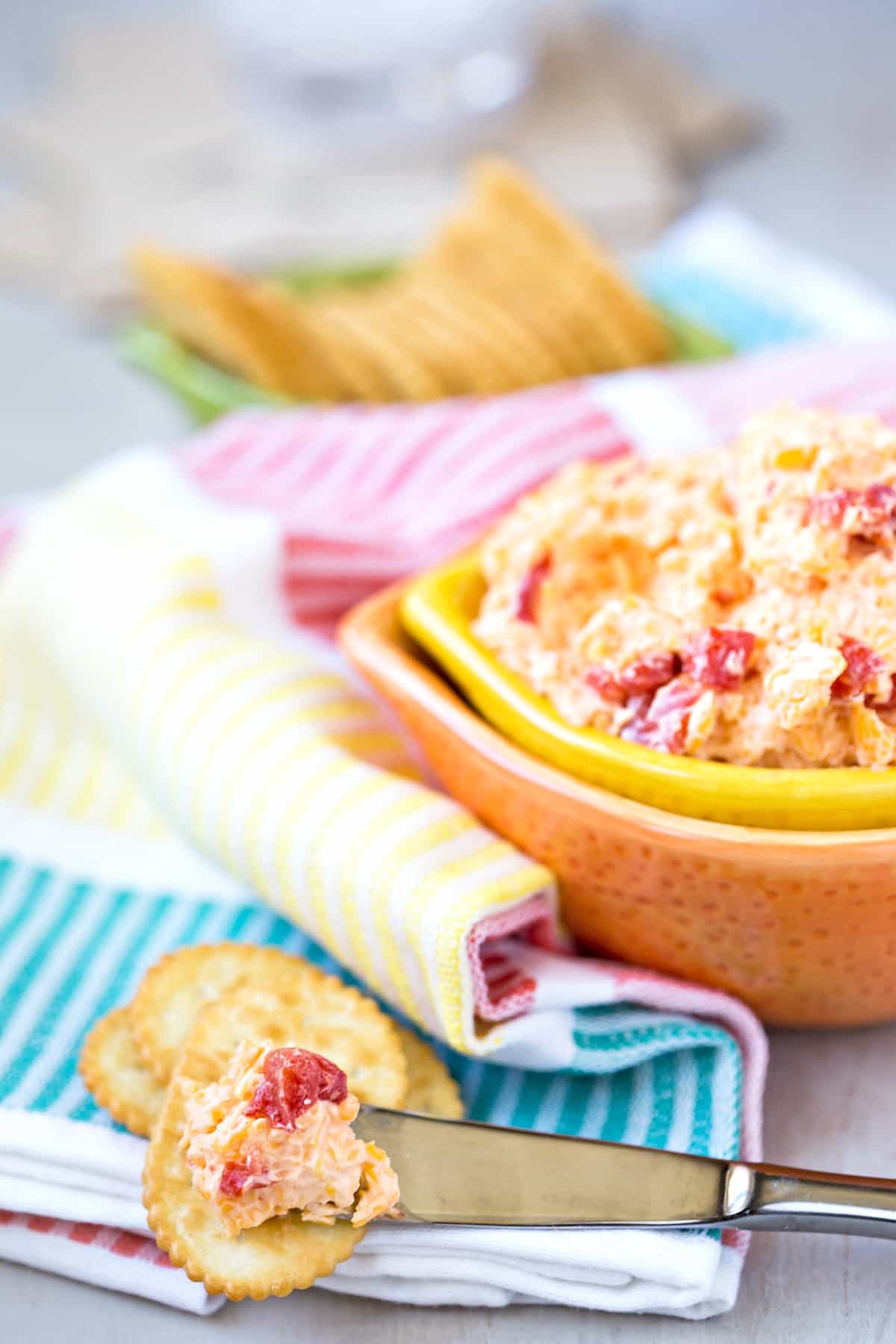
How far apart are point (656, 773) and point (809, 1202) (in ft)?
0.95

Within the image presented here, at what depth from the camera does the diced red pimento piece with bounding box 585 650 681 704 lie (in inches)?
44.5

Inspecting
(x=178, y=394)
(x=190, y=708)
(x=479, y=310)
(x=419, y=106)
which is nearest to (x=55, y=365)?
(x=178, y=394)

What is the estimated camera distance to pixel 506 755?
1184mm

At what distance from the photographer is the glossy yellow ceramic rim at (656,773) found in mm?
1068

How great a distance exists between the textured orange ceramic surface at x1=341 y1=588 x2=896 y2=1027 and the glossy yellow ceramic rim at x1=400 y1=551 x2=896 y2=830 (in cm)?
1

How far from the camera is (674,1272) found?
1.02 m

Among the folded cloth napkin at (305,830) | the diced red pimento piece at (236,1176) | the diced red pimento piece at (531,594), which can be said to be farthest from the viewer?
the diced red pimento piece at (531,594)

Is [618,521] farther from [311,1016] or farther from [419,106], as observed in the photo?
[419,106]

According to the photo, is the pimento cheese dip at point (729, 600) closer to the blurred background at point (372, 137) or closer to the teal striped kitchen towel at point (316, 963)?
the teal striped kitchen towel at point (316, 963)

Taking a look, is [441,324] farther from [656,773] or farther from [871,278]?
[656,773]

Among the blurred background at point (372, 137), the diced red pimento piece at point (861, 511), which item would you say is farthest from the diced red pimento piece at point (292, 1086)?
the blurred background at point (372, 137)

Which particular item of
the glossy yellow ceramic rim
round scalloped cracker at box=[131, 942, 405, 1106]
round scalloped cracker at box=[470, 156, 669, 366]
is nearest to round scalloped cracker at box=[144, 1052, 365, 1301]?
round scalloped cracker at box=[131, 942, 405, 1106]

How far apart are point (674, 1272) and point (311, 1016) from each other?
0.31 m

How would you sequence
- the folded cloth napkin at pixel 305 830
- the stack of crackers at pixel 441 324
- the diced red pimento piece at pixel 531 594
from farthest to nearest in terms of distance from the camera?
the stack of crackers at pixel 441 324, the diced red pimento piece at pixel 531 594, the folded cloth napkin at pixel 305 830
